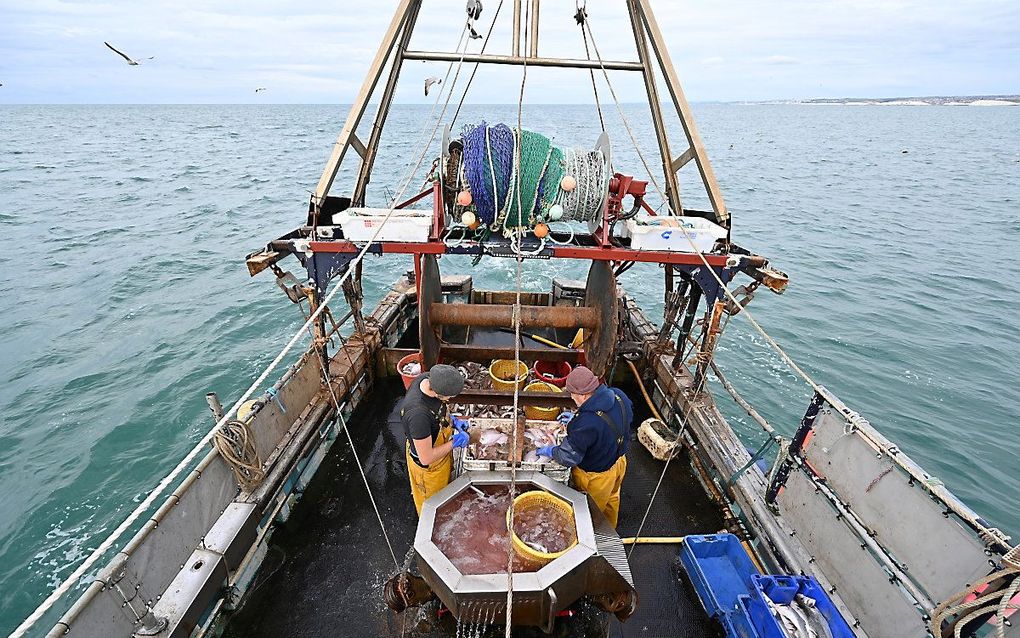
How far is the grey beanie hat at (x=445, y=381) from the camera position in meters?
3.75

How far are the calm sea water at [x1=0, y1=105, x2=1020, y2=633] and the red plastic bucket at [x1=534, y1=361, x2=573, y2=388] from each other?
488cm

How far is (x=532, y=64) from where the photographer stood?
601 centimetres

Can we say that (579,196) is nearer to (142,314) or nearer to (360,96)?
(360,96)

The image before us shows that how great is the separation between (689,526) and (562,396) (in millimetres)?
1920

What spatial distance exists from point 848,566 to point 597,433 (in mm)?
2240

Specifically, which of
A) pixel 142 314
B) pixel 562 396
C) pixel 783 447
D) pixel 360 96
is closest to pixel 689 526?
pixel 783 447

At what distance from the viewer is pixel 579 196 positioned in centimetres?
488

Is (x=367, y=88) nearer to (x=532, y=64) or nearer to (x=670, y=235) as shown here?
(x=532, y=64)

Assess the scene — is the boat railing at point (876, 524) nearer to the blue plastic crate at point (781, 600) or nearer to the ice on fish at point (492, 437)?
the blue plastic crate at point (781, 600)

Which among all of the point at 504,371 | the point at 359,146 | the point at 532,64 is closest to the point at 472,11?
the point at 532,64

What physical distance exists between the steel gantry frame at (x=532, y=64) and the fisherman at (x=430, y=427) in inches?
109

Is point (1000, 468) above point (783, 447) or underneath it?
underneath

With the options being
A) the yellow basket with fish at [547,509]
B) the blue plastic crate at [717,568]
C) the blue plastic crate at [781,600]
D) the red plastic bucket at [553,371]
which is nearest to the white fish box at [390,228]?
the yellow basket with fish at [547,509]

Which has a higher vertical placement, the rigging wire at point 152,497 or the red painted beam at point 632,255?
the red painted beam at point 632,255
